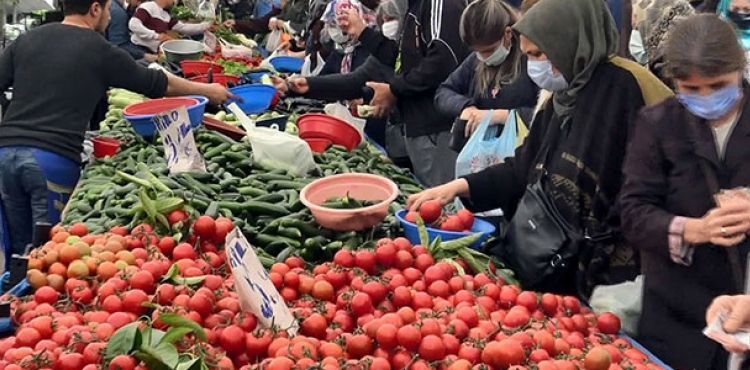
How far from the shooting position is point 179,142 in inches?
151

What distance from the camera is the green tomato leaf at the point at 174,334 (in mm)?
2072

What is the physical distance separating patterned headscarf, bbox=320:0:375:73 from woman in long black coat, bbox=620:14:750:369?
3.44 meters

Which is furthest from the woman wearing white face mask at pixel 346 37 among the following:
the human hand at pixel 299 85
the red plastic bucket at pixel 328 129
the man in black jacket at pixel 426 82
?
the red plastic bucket at pixel 328 129

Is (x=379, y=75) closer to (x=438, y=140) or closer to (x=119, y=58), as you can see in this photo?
(x=438, y=140)

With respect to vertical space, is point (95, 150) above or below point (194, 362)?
below

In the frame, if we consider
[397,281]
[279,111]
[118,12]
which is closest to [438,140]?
[279,111]

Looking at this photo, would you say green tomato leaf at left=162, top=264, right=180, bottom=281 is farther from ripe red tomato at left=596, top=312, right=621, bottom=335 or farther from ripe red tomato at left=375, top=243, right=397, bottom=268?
ripe red tomato at left=596, top=312, right=621, bottom=335

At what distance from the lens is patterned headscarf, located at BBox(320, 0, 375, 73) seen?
5715 millimetres

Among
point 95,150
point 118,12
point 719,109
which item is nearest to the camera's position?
point 719,109

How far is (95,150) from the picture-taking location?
181 inches

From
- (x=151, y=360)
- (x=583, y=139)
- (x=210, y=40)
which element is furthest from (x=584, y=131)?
(x=210, y=40)

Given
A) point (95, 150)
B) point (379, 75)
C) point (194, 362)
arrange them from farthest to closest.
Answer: point (379, 75) → point (95, 150) → point (194, 362)

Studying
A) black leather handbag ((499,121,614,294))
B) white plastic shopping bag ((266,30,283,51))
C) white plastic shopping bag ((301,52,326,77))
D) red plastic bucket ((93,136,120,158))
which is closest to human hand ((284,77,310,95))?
white plastic shopping bag ((301,52,326,77))

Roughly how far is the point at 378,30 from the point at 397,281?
3.39 metres
